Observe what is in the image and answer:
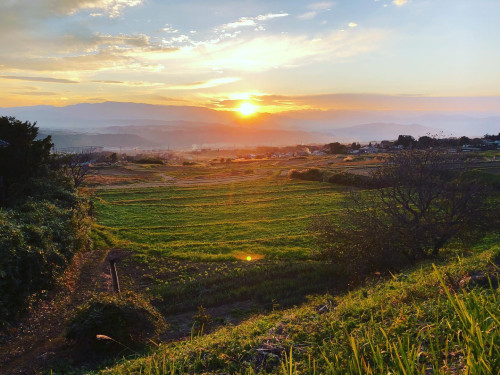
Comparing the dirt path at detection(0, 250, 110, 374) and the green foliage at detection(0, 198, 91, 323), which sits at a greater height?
the green foliage at detection(0, 198, 91, 323)

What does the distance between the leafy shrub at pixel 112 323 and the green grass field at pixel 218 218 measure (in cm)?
1031

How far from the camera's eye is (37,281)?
12742 mm

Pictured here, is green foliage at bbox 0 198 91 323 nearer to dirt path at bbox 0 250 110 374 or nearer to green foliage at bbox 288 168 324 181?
dirt path at bbox 0 250 110 374

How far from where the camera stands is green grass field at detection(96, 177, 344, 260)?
23.1 m

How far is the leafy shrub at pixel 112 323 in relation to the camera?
9680mm

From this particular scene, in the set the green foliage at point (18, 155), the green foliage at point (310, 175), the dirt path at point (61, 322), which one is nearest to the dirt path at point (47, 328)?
the dirt path at point (61, 322)

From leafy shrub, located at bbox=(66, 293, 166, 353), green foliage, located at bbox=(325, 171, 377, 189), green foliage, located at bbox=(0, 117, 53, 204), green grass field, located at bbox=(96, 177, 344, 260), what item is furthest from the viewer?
green foliage, located at bbox=(325, 171, 377, 189)

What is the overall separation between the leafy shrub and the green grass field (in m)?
10.3

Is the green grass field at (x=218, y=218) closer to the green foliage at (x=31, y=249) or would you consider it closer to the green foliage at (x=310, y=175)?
the green foliage at (x=310, y=175)

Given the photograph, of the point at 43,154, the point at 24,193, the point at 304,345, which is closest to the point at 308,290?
the point at 304,345

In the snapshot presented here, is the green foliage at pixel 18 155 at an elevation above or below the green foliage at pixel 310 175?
above

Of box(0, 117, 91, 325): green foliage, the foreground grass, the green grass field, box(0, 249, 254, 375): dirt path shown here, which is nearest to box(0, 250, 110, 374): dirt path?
box(0, 249, 254, 375): dirt path

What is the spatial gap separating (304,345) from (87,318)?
701cm

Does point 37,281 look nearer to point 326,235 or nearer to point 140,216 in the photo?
point 326,235
